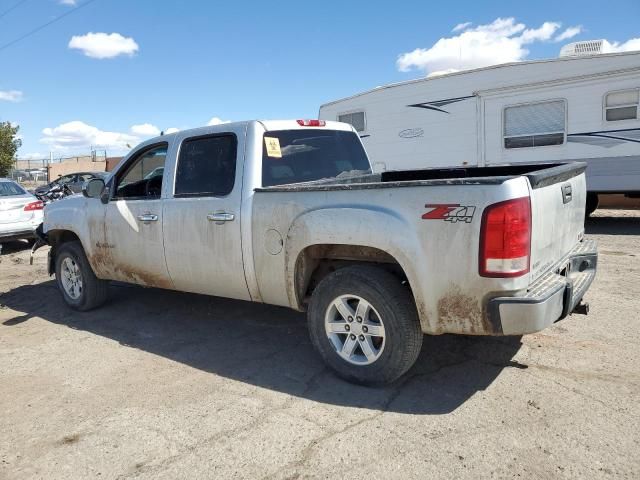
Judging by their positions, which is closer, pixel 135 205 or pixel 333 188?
pixel 333 188

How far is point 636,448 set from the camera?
278 centimetres

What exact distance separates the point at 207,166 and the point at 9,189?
27.2 feet

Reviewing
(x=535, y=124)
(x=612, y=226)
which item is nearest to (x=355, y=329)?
(x=535, y=124)

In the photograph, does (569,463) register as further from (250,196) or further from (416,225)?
(250,196)

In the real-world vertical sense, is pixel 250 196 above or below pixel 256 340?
above

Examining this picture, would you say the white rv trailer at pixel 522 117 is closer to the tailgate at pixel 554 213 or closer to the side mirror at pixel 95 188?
the tailgate at pixel 554 213

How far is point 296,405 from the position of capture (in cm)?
347

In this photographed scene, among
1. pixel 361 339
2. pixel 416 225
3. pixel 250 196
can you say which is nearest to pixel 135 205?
pixel 250 196

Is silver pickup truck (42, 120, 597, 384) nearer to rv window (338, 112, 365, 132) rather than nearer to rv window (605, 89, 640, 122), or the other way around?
rv window (605, 89, 640, 122)

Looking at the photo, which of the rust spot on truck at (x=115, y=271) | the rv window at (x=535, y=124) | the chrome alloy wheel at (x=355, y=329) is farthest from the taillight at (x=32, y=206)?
the rv window at (x=535, y=124)

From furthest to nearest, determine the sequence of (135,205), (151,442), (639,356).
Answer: (135,205) < (639,356) < (151,442)

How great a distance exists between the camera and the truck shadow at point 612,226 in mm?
10148

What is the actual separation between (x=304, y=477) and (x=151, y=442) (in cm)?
100

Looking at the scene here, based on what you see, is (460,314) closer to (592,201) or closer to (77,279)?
(77,279)
